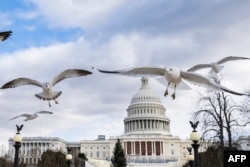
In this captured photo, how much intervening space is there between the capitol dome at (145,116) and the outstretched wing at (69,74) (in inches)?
4556

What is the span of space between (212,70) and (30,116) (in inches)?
288

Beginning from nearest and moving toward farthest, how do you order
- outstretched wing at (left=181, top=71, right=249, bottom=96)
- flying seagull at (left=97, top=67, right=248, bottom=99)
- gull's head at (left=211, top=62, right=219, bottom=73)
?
1. outstretched wing at (left=181, top=71, right=249, bottom=96)
2. flying seagull at (left=97, top=67, right=248, bottom=99)
3. gull's head at (left=211, top=62, right=219, bottom=73)

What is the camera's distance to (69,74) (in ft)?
33.6

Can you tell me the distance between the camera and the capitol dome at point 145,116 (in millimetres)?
127750

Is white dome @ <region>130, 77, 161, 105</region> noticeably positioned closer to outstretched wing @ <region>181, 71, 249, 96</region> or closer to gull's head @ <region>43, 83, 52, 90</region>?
gull's head @ <region>43, 83, 52, 90</region>

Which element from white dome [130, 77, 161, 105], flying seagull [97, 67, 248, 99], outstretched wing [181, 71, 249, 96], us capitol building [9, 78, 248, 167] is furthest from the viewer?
white dome [130, 77, 161, 105]

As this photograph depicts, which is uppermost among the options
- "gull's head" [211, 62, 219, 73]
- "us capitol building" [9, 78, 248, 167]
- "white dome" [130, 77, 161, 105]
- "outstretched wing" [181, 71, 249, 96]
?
"white dome" [130, 77, 161, 105]

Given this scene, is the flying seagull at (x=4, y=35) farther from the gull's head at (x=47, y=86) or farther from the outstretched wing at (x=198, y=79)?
the outstretched wing at (x=198, y=79)

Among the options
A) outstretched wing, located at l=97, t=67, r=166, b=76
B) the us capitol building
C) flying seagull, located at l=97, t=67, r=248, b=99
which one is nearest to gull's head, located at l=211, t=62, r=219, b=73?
flying seagull, located at l=97, t=67, r=248, b=99

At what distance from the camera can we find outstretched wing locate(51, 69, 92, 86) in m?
9.49

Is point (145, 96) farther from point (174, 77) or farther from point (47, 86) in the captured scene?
point (174, 77)

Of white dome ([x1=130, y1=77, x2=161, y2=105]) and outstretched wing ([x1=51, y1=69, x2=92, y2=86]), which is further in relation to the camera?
white dome ([x1=130, y1=77, x2=161, y2=105])

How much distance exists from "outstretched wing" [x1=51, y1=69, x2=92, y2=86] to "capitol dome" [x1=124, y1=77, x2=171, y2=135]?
4556 inches

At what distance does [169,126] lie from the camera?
139000 millimetres
